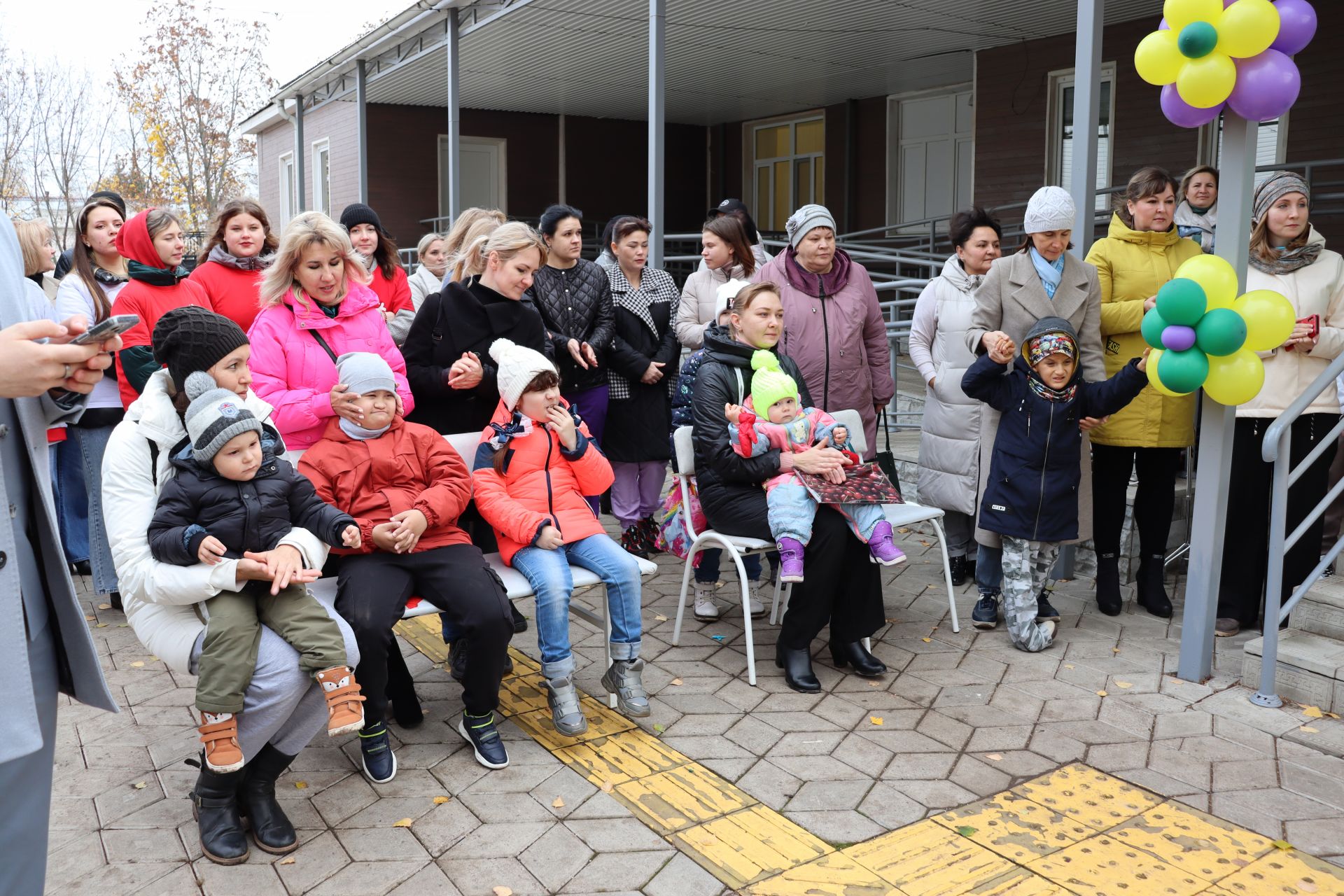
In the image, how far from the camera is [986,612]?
4863 mm

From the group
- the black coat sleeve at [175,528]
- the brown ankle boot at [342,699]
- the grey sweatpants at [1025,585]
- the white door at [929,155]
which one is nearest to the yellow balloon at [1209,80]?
the grey sweatpants at [1025,585]

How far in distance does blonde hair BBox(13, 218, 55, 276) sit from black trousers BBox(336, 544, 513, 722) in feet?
12.3

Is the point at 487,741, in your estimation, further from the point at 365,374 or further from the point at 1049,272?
the point at 1049,272

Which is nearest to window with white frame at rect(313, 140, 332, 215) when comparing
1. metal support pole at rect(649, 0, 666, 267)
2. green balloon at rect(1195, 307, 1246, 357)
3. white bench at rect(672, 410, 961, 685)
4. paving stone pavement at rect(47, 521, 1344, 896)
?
metal support pole at rect(649, 0, 666, 267)

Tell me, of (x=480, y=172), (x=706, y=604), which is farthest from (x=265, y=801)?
(x=480, y=172)

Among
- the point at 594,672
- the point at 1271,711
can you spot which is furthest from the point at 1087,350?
the point at 594,672

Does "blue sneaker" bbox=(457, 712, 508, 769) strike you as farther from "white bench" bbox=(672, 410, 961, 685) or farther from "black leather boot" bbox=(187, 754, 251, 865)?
"white bench" bbox=(672, 410, 961, 685)

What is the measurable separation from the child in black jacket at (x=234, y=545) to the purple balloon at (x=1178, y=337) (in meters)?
3.04

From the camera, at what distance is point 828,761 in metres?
3.55

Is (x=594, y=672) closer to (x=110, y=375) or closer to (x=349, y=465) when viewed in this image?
(x=349, y=465)

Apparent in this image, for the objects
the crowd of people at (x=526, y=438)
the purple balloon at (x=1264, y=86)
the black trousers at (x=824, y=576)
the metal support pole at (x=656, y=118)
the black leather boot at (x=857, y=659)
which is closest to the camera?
the crowd of people at (x=526, y=438)

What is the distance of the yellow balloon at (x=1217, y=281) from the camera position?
13.3ft

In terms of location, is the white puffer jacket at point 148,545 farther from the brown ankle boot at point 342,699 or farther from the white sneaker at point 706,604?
the white sneaker at point 706,604

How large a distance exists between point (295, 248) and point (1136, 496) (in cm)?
390
